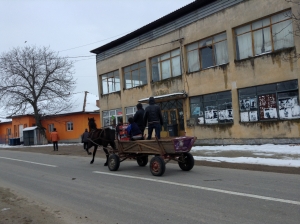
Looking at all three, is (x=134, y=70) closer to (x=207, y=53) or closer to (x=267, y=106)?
(x=207, y=53)

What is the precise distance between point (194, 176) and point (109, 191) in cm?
276

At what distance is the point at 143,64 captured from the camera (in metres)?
26.3

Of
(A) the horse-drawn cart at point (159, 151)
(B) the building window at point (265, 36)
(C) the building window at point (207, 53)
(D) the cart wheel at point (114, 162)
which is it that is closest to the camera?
(A) the horse-drawn cart at point (159, 151)

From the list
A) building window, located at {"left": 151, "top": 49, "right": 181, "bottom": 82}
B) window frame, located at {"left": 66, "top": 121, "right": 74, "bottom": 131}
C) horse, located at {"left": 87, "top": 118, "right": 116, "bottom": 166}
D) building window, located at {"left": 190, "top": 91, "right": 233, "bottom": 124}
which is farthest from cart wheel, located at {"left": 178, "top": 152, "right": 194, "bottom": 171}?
window frame, located at {"left": 66, "top": 121, "right": 74, "bottom": 131}

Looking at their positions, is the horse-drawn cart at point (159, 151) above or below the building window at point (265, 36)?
below

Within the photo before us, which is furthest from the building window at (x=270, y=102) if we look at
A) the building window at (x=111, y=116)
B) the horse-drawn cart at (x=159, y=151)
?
the building window at (x=111, y=116)

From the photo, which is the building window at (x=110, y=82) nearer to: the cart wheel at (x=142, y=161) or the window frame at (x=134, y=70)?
the window frame at (x=134, y=70)

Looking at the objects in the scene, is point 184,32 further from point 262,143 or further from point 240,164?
point 240,164

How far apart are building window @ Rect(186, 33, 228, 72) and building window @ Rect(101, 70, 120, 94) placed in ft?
29.2

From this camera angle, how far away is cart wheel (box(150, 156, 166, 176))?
31.1ft

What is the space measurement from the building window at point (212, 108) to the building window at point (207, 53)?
203 centimetres

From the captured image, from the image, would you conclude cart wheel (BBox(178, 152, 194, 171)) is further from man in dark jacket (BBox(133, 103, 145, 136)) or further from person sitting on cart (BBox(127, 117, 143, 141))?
man in dark jacket (BBox(133, 103, 145, 136))

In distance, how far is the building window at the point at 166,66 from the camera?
23.3 metres

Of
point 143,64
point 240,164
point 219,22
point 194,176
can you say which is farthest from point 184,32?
point 194,176
